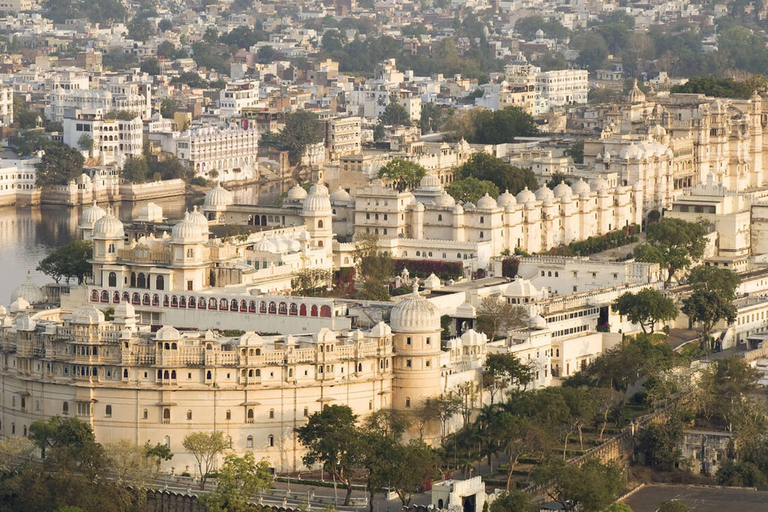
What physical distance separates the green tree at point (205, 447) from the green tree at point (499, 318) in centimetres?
757

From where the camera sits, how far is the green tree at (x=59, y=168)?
7531 cm

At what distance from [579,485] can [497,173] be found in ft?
81.9

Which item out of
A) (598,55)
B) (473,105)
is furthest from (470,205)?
(598,55)

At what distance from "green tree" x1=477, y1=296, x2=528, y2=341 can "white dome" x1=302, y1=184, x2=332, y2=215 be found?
25.6 feet

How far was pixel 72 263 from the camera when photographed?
4925cm

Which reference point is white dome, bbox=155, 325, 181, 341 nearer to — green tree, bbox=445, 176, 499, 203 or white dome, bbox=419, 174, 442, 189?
white dome, bbox=419, 174, 442, 189

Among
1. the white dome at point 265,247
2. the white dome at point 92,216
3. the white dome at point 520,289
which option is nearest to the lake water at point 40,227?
the white dome at point 92,216

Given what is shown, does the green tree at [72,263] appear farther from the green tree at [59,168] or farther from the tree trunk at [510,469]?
the green tree at [59,168]

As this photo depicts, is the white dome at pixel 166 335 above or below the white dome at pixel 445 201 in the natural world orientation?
below

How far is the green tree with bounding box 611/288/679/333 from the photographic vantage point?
153 ft

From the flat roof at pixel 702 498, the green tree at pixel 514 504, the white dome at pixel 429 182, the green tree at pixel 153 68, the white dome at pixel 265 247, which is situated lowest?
the flat roof at pixel 702 498

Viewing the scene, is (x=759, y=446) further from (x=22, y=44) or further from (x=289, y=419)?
(x=22, y=44)

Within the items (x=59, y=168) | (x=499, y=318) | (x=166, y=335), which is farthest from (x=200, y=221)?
(x=59, y=168)

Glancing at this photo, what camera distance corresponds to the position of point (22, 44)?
11994 centimetres
